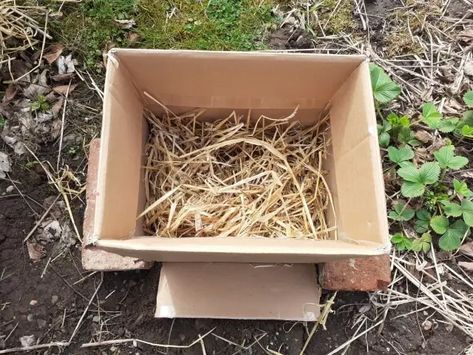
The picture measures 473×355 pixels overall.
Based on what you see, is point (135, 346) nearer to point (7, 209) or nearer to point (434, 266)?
point (7, 209)

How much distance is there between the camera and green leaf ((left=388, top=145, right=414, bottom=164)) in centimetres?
148

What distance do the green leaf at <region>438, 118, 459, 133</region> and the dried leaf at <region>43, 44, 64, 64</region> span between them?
111 cm

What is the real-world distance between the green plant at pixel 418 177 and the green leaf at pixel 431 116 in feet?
0.43

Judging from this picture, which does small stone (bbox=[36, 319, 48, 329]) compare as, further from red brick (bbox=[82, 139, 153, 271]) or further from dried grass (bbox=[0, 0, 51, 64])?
dried grass (bbox=[0, 0, 51, 64])

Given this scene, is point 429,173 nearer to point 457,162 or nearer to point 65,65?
point 457,162

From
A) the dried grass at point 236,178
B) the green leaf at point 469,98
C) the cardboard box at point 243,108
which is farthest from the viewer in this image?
the green leaf at point 469,98

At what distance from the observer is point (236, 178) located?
1406 millimetres

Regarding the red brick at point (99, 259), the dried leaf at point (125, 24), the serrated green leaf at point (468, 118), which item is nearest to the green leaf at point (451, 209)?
the serrated green leaf at point (468, 118)

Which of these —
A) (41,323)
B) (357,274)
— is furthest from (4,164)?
(357,274)

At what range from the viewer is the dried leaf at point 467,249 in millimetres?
1468

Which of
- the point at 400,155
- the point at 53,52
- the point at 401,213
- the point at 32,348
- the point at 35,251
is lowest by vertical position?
the point at 32,348

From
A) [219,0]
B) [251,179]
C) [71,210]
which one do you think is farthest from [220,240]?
[219,0]

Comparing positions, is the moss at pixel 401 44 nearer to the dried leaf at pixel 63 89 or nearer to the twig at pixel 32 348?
the dried leaf at pixel 63 89

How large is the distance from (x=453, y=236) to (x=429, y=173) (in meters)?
0.18
